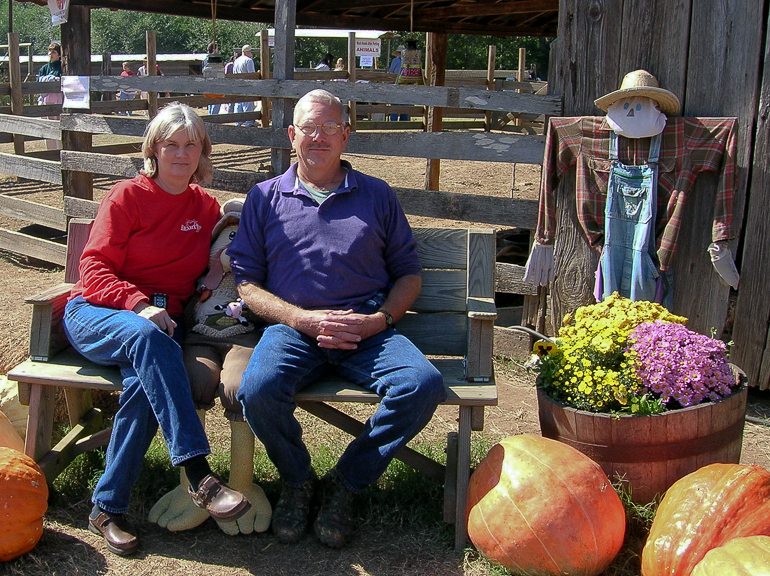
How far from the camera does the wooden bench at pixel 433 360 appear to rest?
2.91 m

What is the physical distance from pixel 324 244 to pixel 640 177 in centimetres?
172

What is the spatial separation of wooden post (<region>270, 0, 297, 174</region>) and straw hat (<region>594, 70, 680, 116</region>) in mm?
2120

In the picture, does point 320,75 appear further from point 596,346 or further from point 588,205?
point 596,346

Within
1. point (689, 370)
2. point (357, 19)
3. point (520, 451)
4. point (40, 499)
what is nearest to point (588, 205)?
point (689, 370)

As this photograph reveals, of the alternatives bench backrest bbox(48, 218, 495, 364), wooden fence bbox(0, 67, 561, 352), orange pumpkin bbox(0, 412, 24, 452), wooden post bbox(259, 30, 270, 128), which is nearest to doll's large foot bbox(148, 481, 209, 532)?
orange pumpkin bbox(0, 412, 24, 452)

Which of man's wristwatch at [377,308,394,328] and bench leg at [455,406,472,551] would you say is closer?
bench leg at [455,406,472,551]

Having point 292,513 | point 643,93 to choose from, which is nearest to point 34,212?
point 292,513

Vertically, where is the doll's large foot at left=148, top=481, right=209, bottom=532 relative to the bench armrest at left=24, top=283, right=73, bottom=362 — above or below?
below

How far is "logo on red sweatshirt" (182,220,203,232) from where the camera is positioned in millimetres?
3238

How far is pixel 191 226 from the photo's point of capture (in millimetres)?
3258

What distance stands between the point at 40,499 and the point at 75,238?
1187 mm

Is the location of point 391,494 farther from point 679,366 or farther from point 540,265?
point 540,265

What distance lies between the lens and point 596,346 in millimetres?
2961

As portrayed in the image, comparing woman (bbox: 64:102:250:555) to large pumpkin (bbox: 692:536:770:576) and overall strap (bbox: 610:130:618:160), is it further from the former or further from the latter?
overall strap (bbox: 610:130:618:160)
